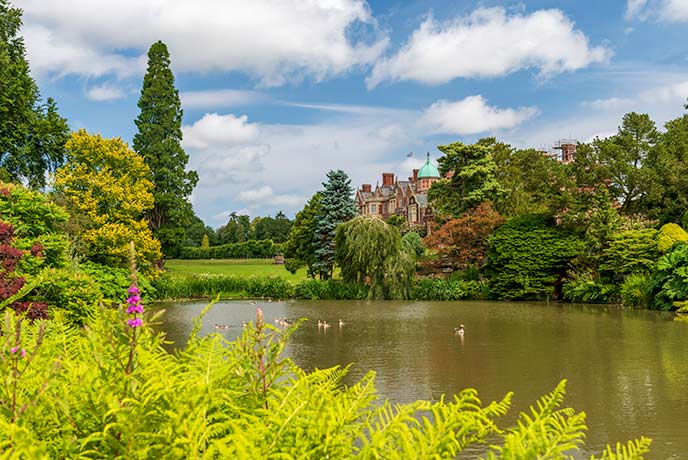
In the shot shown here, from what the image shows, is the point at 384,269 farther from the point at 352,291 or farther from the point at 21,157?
the point at 21,157

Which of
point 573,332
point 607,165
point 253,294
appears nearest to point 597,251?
point 607,165

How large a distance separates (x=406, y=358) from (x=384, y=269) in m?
14.5

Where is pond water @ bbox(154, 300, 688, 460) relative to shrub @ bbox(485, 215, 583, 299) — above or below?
below

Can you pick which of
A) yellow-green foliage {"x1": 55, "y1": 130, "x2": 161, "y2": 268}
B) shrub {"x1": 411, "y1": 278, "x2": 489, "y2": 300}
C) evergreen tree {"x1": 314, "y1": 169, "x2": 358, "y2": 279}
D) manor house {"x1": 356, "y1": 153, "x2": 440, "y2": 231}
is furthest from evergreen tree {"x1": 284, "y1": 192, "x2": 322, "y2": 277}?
manor house {"x1": 356, "y1": 153, "x2": 440, "y2": 231}

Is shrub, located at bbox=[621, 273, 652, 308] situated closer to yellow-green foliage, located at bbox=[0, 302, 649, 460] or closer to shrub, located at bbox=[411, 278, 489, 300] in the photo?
shrub, located at bbox=[411, 278, 489, 300]

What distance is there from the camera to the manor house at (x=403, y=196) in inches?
2527


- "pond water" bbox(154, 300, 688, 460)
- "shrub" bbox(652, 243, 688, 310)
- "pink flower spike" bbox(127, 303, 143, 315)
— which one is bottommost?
"pond water" bbox(154, 300, 688, 460)

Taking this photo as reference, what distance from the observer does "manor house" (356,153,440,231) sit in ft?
211

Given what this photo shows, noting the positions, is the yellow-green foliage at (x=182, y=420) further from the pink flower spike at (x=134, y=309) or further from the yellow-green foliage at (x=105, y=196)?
the yellow-green foliage at (x=105, y=196)

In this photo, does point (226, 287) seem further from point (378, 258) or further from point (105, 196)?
point (378, 258)

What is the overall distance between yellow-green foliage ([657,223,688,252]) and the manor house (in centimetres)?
3769

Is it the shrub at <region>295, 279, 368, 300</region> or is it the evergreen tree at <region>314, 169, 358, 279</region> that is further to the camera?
the evergreen tree at <region>314, 169, 358, 279</region>

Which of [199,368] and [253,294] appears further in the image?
[253,294]

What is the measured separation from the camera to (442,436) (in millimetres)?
1577
